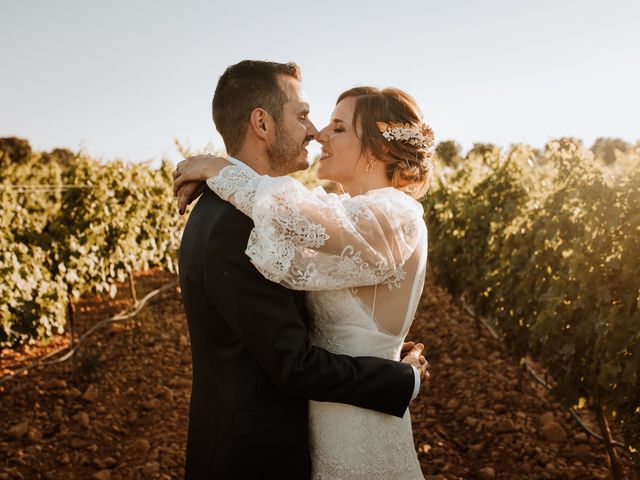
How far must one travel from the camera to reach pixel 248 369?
1.98 metres

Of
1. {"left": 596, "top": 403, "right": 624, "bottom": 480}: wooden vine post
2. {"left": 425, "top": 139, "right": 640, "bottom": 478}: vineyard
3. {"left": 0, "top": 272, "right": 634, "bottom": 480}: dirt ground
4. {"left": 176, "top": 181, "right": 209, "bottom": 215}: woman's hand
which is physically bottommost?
{"left": 0, "top": 272, "right": 634, "bottom": 480}: dirt ground

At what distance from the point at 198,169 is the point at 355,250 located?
72 centimetres

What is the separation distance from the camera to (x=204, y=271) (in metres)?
1.92

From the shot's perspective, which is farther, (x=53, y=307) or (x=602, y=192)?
(x=53, y=307)

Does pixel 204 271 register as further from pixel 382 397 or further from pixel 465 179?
pixel 465 179

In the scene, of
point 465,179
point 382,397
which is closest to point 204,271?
point 382,397

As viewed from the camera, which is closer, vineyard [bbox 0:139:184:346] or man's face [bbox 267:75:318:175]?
man's face [bbox 267:75:318:175]

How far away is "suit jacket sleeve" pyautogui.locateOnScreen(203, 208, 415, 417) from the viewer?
6.06 ft

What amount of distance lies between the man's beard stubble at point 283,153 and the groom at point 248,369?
190 millimetres

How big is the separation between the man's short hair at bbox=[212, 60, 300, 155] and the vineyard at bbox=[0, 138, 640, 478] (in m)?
2.76

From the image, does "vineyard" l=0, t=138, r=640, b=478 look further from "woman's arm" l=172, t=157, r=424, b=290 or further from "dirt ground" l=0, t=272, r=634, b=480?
"woman's arm" l=172, t=157, r=424, b=290

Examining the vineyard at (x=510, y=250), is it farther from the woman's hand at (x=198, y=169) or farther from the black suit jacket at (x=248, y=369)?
the woman's hand at (x=198, y=169)

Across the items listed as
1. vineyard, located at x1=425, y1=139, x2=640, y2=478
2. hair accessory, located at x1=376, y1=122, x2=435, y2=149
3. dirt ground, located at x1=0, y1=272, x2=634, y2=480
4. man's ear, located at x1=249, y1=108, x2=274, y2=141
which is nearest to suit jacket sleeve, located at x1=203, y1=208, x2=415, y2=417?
man's ear, located at x1=249, y1=108, x2=274, y2=141

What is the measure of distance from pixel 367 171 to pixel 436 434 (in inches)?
160
